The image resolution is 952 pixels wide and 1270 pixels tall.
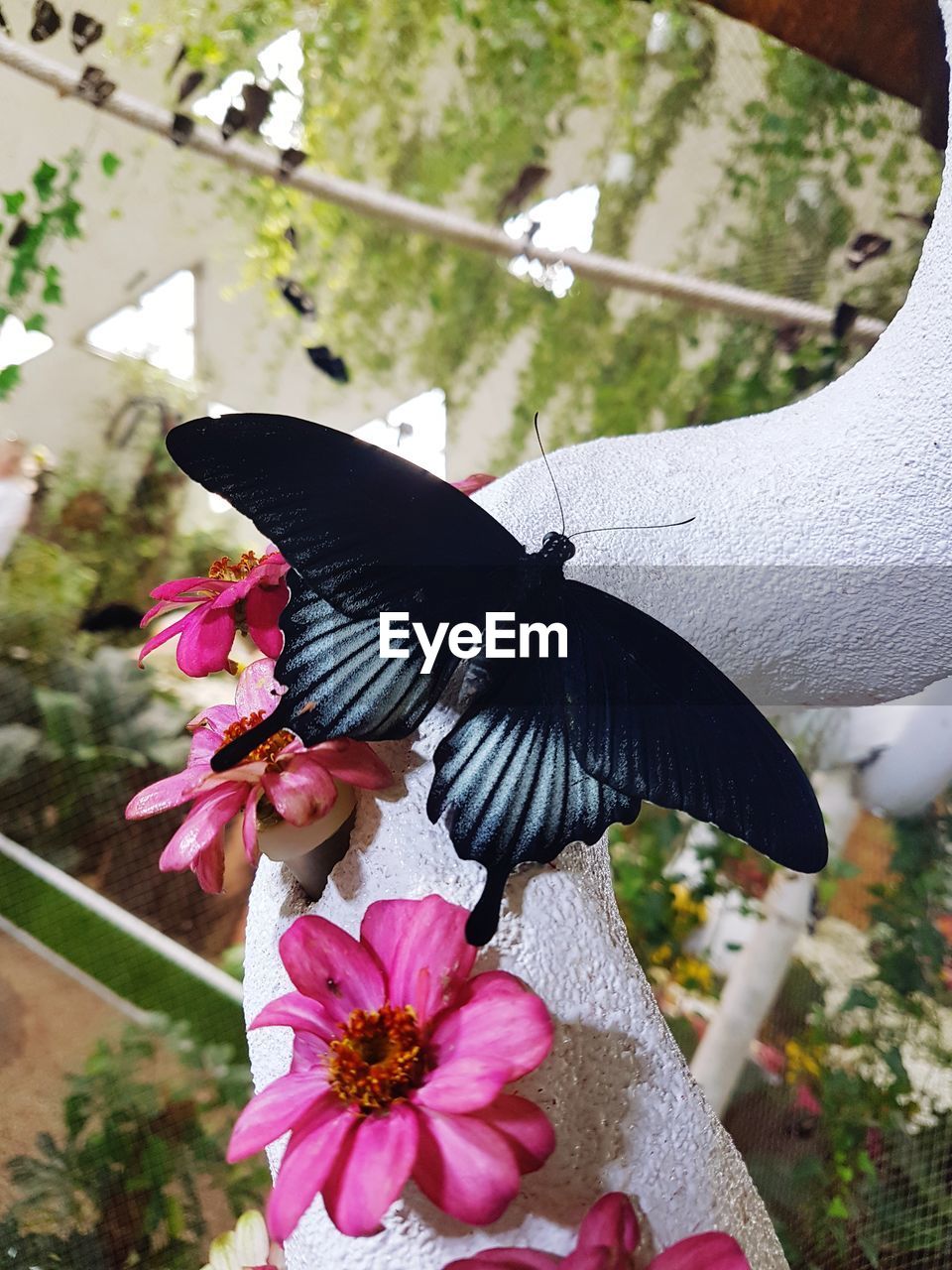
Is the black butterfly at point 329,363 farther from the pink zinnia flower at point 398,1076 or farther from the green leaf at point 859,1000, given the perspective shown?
the green leaf at point 859,1000

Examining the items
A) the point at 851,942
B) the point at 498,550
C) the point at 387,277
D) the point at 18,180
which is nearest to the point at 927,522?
the point at 498,550

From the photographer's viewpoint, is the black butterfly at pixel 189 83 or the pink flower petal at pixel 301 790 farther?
the black butterfly at pixel 189 83

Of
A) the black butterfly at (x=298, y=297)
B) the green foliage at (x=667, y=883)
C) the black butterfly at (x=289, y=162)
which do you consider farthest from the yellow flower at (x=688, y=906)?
the black butterfly at (x=289, y=162)

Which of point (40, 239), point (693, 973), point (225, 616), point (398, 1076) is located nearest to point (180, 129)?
point (40, 239)

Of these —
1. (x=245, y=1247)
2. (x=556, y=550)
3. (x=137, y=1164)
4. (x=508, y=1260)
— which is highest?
(x=556, y=550)

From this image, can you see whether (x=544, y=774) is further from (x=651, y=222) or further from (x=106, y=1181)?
(x=651, y=222)

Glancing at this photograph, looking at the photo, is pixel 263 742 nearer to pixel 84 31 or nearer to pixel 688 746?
pixel 688 746
